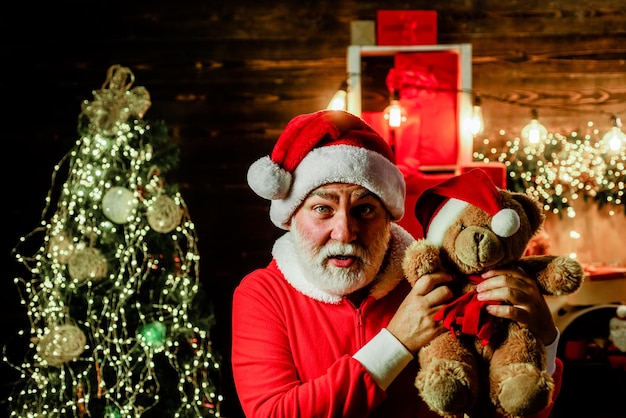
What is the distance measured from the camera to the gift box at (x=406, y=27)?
3.27 metres

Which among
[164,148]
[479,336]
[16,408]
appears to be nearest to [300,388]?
[479,336]

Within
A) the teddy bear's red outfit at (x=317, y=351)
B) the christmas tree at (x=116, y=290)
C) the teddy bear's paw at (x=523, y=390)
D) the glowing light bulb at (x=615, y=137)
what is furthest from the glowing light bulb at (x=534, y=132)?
the teddy bear's paw at (x=523, y=390)

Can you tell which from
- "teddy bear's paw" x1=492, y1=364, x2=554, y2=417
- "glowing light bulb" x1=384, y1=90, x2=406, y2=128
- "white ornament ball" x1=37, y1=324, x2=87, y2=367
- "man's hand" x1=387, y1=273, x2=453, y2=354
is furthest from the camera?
"glowing light bulb" x1=384, y1=90, x2=406, y2=128

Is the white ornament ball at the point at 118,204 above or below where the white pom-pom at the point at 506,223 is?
above

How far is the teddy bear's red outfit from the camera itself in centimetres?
118

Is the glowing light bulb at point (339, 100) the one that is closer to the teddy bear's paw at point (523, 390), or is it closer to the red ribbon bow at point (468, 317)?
the red ribbon bow at point (468, 317)

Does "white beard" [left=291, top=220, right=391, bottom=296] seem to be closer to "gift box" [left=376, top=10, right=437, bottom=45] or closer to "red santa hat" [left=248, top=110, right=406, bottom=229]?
"red santa hat" [left=248, top=110, right=406, bottom=229]

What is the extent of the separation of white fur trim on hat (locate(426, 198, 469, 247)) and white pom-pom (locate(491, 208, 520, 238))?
3.3 inches

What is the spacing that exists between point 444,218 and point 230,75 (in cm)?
239

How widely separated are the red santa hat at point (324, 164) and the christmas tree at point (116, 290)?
1.25 meters

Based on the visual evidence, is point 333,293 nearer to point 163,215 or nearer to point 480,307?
point 480,307

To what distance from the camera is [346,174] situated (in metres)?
1.36

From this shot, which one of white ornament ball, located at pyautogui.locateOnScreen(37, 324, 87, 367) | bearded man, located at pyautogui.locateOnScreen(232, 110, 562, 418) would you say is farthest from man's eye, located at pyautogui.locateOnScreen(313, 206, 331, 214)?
white ornament ball, located at pyautogui.locateOnScreen(37, 324, 87, 367)

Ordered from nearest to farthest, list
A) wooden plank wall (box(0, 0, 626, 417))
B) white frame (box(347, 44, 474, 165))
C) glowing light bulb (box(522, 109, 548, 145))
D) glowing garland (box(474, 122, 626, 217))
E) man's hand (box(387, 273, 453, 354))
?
1. man's hand (box(387, 273, 453, 354))
2. white frame (box(347, 44, 474, 165))
3. glowing light bulb (box(522, 109, 548, 145))
4. glowing garland (box(474, 122, 626, 217))
5. wooden plank wall (box(0, 0, 626, 417))
